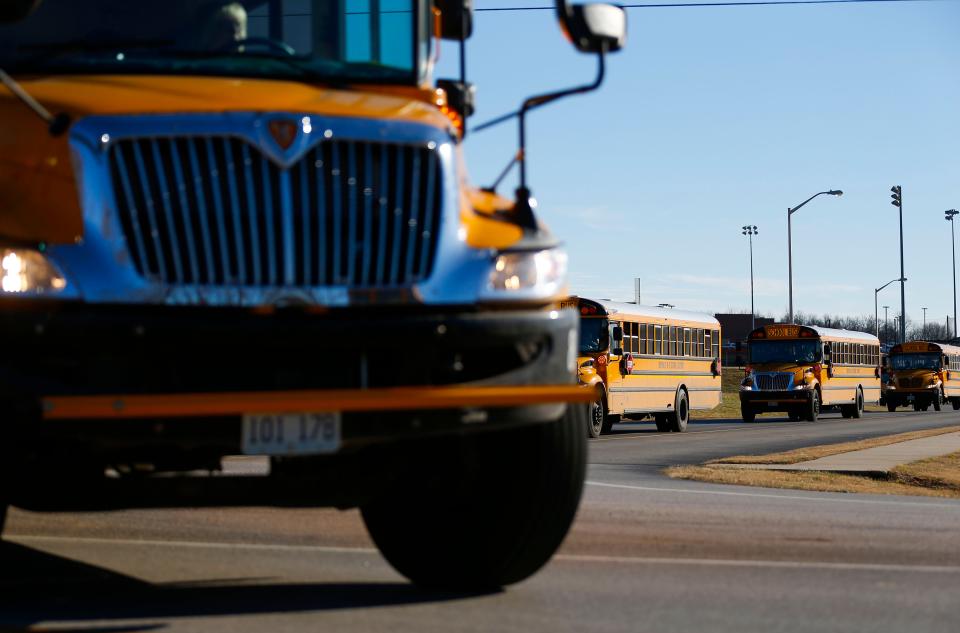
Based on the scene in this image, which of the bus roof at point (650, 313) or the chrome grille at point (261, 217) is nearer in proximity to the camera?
the chrome grille at point (261, 217)

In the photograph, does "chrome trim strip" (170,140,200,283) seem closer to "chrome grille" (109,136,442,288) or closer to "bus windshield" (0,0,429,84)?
"chrome grille" (109,136,442,288)

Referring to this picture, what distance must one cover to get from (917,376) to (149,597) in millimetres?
56508

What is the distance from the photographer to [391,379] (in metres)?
5.17

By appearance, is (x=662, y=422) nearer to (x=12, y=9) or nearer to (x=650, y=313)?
(x=650, y=313)

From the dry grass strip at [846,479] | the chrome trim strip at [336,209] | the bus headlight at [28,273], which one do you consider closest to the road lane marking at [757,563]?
the chrome trim strip at [336,209]

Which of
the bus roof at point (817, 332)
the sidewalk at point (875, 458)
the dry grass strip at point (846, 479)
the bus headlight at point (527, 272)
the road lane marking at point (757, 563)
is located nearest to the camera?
the bus headlight at point (527, 272)

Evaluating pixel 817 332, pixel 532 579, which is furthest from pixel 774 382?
pixel 532 579

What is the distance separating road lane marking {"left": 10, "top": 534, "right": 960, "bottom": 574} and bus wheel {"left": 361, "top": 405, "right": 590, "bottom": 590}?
1284mm

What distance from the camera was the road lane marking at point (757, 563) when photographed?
7.43m

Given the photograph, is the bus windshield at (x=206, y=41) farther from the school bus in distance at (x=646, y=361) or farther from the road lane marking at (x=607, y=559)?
the school bus in distance at (x=646, y=361)

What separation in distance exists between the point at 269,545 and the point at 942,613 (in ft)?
11.6

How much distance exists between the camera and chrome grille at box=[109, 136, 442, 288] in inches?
199

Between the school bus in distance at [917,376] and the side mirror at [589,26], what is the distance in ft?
177

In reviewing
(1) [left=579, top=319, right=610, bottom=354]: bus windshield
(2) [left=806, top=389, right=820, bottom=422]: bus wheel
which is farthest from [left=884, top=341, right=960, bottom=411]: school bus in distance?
(1) [left=579, top=319, right=610, bottom=354]: bus windshield
